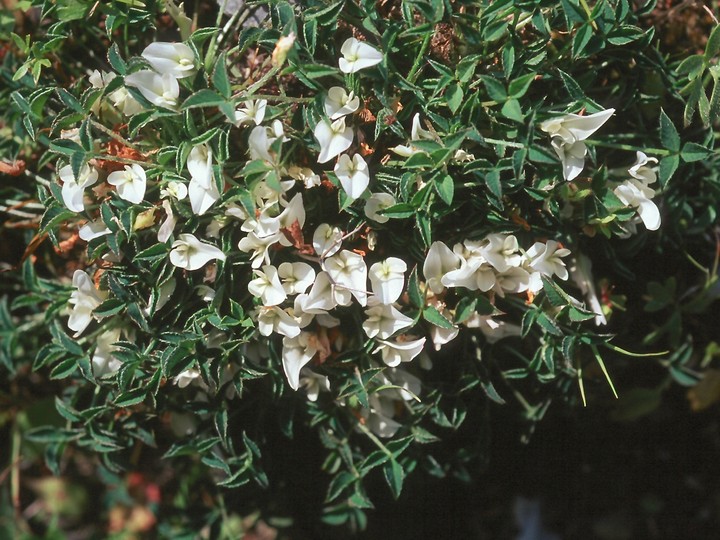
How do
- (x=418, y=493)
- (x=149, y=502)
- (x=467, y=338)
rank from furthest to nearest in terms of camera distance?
(x=149, y=502)
(x=418, y=493)
(x=467, y=338)

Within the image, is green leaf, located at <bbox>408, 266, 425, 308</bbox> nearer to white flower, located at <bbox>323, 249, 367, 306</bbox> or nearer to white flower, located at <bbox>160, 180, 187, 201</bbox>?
white flower, located at <bbox>323, 249, 367, 306</bbox>

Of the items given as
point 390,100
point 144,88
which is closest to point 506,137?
point 390,100

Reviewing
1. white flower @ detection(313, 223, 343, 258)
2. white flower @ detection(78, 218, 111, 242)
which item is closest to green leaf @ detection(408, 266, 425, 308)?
white flower @ detection(313, 223, 343, 258)

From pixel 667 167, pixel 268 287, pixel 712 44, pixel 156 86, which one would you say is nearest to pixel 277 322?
pixel 268 287

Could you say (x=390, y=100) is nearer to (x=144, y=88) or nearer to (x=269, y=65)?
(x=269, y=65)

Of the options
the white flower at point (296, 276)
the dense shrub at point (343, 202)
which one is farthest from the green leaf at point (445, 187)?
the white flower at point (296, 276)

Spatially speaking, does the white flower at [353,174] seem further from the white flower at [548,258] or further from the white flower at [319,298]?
the white flower at [548,258]

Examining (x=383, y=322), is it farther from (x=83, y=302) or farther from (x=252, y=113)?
(x=83, y=302)
